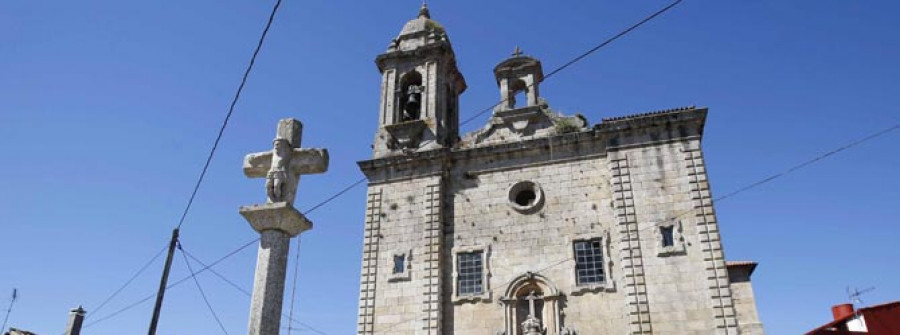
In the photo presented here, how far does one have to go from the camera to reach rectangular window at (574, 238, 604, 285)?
17797mm

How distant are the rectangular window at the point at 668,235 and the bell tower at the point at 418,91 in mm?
7535

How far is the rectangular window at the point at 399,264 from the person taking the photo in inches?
765

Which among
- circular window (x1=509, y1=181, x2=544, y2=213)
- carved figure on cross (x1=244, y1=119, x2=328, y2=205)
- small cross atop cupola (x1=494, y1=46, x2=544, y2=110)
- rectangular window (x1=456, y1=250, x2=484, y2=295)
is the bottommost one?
carved figure on cross (x1=244, y1=119, x2=328, y2=205)

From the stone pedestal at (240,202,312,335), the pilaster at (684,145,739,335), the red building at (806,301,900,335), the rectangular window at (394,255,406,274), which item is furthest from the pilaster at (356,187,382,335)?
the red building at (806,301,900,335)

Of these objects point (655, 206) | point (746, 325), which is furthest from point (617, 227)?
point (746, 325)

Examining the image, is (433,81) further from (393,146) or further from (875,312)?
(875,312)

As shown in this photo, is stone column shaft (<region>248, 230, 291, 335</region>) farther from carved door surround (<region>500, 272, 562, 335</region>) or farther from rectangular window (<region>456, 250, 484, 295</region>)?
rectangular window (<region>456, 250, 484, 295</region>)

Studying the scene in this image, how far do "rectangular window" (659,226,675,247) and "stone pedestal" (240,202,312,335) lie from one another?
1144cm

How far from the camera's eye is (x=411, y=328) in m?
18.3

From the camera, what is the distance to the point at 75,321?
18.1 m

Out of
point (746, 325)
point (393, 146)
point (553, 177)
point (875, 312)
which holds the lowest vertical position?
point (746, 325)

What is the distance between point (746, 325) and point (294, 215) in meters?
12.3

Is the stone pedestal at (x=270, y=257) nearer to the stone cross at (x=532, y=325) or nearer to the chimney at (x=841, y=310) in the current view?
the stone cross at (x=532, y=325)

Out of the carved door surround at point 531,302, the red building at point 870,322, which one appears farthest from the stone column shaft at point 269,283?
the red building at point 870,322
